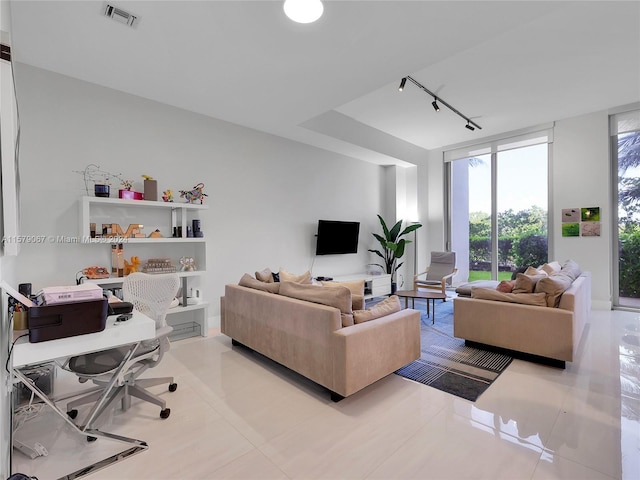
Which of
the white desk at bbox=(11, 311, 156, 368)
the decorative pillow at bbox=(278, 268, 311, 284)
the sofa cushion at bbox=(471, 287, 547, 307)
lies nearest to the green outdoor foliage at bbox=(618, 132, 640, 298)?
the sofa cushion at bbox=(471, 287, 547, 307)

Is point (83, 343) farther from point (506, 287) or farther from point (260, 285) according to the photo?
point (506, 287)

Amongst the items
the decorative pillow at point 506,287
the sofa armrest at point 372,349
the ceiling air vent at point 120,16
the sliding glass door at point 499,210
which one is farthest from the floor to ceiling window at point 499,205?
the ceiling air vent at point 120,16

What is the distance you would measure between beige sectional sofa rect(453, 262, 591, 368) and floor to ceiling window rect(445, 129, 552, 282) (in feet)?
9.00

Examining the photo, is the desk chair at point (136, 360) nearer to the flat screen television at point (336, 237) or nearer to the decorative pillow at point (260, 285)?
the decorative pillow at point (260, 285)

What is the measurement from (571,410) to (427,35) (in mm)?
3004

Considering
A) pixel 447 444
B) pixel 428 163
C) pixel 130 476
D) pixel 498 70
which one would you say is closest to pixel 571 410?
pixel 447 444

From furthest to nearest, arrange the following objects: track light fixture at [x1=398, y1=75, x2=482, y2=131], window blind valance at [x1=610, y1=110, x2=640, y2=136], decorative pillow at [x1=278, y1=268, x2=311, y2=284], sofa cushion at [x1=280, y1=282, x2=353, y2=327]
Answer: window blind valance at [x1=610, y1=110, x2=640, y2=136], track light fixture at [x1=398, y1=75, x2=482, y2=131], decorative pillow at [x1=278, y1=268, x2=311, y2=284], sofa cushion at [x1=280, y1=282, x2=353, y2=327]

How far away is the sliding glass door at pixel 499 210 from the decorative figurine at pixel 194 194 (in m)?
5.36

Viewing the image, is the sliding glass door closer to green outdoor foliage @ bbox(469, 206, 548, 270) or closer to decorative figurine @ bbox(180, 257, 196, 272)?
green outdoor foliage @ bbox(469, 206, 548, 270)

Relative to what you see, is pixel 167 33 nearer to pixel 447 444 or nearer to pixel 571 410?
pixel 447 444

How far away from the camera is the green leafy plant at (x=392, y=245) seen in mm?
6337

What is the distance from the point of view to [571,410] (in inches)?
88.4

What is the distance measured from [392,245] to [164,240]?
417cm

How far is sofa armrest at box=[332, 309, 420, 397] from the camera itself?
2.28 meters
